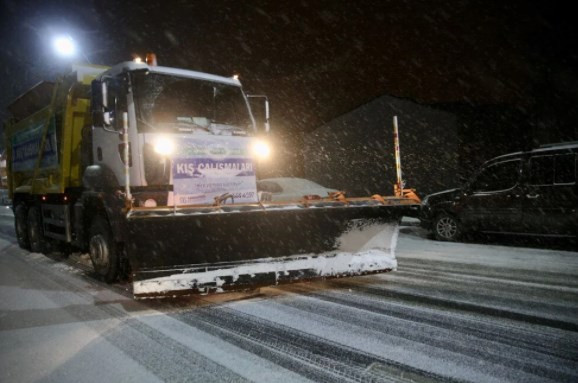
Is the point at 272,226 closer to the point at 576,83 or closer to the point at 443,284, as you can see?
the point at 443,284

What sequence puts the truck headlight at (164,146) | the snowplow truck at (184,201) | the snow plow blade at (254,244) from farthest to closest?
the truck headlight at (164,146), the snowplow truck at (184,201), the snow plow blade at (254,244)

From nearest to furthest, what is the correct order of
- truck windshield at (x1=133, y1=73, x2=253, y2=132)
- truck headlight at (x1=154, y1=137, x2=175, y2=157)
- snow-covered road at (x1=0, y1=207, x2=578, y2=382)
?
1. snow-covered road at (x1=0, y1=207, x2=578, y2=382)
2. truck headlight at (x1=154, y1=137, x2=175, y2=157)
3. truck windshield at (x1=133, y1=73, x2=253, y2=132)

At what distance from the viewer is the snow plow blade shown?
176 inches

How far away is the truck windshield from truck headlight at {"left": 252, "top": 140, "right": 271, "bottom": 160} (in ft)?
1.04

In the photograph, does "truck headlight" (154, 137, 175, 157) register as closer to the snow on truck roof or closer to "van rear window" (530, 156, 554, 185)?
the snow on truck roof

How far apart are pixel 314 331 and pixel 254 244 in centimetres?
136

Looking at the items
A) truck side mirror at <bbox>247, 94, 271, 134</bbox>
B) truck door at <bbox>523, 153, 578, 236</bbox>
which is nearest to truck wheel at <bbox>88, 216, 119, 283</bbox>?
truck side mirror at <bbox>247, 94, 271, 134</bbox>

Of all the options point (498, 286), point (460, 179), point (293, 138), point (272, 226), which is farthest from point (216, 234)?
point (293, 138)

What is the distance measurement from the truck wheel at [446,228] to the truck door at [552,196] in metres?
1.42

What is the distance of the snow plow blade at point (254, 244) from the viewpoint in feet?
14.7

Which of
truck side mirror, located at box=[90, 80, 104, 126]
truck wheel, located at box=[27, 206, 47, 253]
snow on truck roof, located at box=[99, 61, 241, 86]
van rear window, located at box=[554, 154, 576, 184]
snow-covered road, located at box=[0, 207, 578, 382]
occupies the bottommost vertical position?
snow-covered road, located at box=[0, 207, 578, 382]

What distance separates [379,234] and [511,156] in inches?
176

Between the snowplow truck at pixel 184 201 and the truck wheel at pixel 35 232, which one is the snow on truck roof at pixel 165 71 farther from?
the truck wheel at pixel 35 232

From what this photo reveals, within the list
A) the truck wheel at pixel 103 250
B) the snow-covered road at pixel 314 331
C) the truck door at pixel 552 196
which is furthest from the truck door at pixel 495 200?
the truck wheel at pixel 103 250
